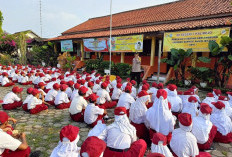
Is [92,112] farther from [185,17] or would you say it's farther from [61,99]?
[185,17]

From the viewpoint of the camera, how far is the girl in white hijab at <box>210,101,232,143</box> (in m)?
3.33

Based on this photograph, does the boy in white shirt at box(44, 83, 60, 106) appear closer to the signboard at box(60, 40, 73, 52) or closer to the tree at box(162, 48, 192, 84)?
the tree at box(162, 48, 192, 84)

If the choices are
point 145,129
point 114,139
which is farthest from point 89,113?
point 114,139

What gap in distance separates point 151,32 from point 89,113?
7.82 m

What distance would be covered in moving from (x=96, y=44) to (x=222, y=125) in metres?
11.4

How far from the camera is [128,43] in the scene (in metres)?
11.2

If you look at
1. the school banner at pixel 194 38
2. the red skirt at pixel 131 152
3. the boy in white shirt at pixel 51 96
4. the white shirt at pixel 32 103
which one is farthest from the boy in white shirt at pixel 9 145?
the school banner at pixel 194 38

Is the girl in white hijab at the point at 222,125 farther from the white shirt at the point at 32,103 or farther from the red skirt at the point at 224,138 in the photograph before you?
the white shirt at the point at 32,103

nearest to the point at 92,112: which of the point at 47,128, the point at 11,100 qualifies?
the point at 47,128

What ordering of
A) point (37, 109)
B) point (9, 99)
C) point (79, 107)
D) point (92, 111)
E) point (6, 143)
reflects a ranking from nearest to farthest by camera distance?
point (6, 143)
point (92, 111)
point (79, 107)
point (37, 109)
point (9, 99)

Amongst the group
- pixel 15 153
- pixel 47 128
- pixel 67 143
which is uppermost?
pixel 67 143

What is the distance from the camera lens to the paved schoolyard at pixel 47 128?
3.14 metres

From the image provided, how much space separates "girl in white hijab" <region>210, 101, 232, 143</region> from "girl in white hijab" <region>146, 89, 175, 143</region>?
3.87ft

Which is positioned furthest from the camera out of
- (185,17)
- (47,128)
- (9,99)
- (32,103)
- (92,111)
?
(185,17)
